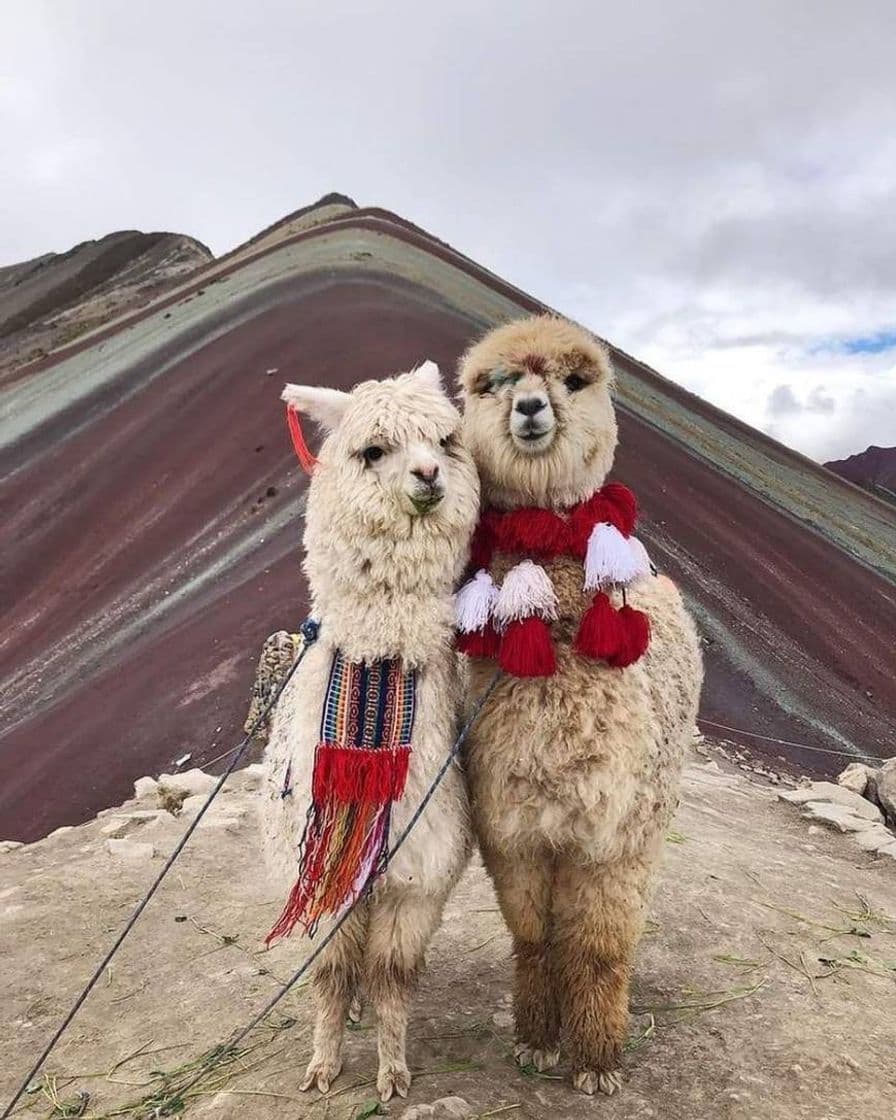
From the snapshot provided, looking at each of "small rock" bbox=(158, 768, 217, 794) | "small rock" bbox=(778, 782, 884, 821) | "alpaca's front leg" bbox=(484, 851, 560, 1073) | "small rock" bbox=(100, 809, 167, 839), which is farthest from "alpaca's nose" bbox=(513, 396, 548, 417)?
"small rock" bbox=(778, 782, 884, 821)

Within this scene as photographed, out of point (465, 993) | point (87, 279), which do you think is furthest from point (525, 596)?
point (87, 279)

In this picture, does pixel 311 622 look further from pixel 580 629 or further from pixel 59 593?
pixel 59 593

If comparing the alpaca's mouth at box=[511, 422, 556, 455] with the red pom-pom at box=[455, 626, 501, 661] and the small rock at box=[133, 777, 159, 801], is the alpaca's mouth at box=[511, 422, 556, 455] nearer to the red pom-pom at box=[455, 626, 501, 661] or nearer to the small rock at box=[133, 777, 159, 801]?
the red pom-pom at box=[455, 626, 501, 661]

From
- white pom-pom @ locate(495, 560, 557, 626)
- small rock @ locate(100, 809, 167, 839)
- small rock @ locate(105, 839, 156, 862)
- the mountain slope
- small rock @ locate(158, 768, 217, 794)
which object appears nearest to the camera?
white pom-pom @ locate(495, 560, 557, 626)

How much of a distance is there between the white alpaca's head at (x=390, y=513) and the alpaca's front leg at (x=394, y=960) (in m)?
0.75

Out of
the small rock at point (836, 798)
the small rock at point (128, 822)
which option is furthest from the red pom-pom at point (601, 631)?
the small rock at point (836, 798)

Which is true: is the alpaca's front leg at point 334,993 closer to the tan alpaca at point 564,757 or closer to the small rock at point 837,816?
the tan alpaca at point 564,757

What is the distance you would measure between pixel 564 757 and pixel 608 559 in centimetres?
57

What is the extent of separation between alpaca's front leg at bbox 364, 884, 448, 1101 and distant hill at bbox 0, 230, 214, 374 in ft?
99.5

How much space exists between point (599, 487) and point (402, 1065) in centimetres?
182

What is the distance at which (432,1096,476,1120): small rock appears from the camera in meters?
2.33

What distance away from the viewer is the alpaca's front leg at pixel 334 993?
8.27ft

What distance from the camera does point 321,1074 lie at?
2.57 m

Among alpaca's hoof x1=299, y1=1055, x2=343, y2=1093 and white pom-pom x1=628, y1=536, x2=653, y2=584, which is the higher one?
white pom-pom x1=628, y1=536, x2=653, y2=584
